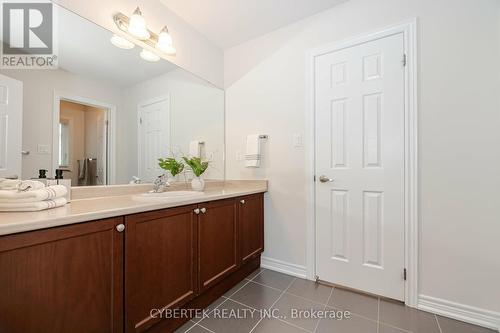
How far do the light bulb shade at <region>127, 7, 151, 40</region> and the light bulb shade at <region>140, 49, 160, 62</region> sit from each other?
0.13 meters

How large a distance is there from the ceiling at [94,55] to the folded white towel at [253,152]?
1061 mm

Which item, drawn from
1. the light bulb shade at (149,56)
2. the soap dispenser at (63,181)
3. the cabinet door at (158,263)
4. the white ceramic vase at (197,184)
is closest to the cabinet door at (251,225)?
the white ceramic vase at (197,184)

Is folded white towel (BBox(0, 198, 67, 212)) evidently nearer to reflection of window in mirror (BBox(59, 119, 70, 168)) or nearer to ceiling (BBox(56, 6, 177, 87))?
reflection of window in mirror (BBox(59, 119, 70, 168))

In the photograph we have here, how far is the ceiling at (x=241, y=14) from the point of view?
1820 millimetres

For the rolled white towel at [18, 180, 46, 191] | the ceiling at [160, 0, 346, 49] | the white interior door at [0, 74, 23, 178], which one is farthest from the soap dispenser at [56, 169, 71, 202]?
the ceiling at [160, 0, 346, 49]

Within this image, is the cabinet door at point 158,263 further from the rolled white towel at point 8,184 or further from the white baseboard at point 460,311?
the white baseboard at point 460,311

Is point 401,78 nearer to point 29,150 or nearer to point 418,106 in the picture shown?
point 418,106

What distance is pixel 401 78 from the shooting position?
1.58m

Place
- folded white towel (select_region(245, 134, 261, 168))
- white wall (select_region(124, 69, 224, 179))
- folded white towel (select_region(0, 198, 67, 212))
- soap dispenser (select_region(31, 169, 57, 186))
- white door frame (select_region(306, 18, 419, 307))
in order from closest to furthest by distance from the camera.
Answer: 1. folded white towel (select_region(0, 198, 67, 212))
2. soap dispenser (select_region(31, 169, 57, 186))
3. white door frame (select_region(306, 18, 419, 307))
4. white wall (select_region(124, 69, 224, 179))
5. folded white towel (select_region(245, 134, 261, 168))

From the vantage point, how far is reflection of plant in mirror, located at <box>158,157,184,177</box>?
6.24 feet

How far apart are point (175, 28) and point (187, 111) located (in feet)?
2.39

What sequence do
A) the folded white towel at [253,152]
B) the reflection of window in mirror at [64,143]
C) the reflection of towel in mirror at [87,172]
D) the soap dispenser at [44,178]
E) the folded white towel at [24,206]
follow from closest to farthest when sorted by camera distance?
the folded white towel at [24,206], the soap dispenser at [44,178], the reflection of window in mirror at [64,143], the reflection of towel in mirror at [87,172], the folded white towel at [253,152]

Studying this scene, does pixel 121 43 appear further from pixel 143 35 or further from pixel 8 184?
pixel 8 184

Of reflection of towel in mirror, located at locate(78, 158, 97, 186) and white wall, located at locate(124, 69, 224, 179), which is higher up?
white wall, located at locate(124, 69, 224, 179)
